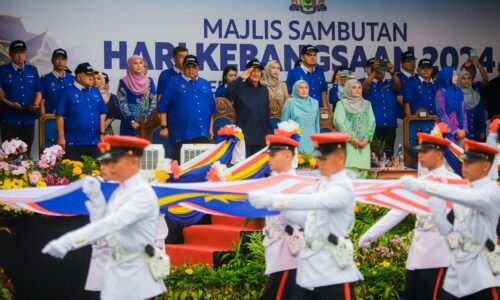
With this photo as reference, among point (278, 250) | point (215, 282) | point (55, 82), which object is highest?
point (55, 82)

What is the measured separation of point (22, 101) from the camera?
12.6 meters

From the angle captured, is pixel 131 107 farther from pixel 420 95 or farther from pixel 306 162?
pixel 420 95

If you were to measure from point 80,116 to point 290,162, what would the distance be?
170 inches

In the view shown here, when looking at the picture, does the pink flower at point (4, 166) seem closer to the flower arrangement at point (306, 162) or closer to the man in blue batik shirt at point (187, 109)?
the man in blue batik shirt at point (187, 109)

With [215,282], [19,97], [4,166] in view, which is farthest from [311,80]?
[4,166]

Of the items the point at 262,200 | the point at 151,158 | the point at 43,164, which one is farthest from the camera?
the point at 151,158

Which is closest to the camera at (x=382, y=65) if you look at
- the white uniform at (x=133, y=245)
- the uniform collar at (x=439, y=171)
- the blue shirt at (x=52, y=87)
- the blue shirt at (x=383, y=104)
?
the blue shirt at (x=383, y=104)

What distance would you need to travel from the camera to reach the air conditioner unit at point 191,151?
11810 millimetres

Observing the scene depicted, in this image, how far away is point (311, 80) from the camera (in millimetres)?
13469

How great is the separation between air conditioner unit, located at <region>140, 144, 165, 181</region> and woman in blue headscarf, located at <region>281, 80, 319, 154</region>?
172 cm

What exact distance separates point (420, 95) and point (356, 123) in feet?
5.51

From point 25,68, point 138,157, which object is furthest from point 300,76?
point 138,157

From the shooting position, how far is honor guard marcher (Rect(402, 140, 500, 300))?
24.9ft

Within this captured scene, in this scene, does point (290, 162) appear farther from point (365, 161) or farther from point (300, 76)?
point (300, 76)
